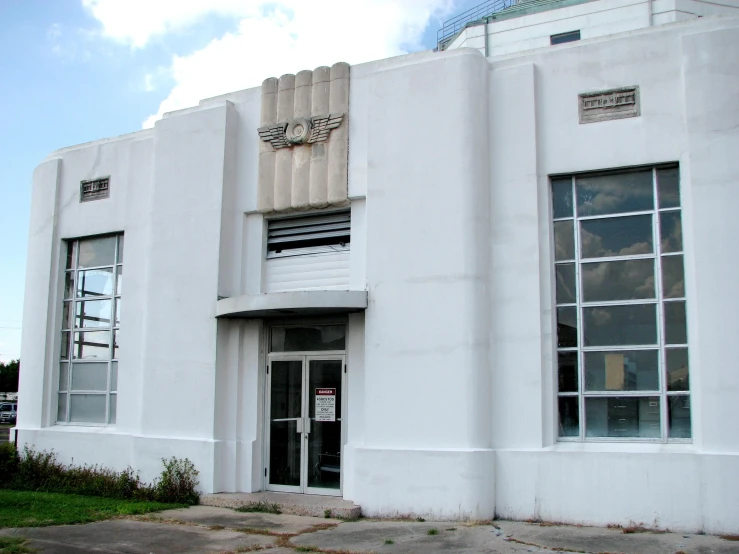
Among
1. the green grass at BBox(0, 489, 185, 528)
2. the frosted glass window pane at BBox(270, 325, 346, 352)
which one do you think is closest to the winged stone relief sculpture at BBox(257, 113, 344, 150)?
the frosted glass window pane at BBox(270, 325, 346, 352)

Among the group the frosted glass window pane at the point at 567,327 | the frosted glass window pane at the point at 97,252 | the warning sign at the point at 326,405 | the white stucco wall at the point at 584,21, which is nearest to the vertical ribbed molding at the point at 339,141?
the warning sign at the point at 326,405

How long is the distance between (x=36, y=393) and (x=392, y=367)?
24.3 ft

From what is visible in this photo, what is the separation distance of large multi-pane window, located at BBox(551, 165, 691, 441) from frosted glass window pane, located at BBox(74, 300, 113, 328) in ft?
26.9

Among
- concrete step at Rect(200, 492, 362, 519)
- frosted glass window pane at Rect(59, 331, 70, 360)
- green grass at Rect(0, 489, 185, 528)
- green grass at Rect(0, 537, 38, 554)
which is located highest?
frosted glass window pane at Rect(59, 331, 70, 360)

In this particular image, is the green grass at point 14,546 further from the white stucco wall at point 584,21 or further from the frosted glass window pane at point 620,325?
the white stucco wall at point 584,21

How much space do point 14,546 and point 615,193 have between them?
8.57 meters

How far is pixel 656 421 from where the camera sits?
9.70 metres

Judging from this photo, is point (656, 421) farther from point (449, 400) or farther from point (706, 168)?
point (706, 168)

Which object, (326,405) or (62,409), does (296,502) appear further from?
(62,409)

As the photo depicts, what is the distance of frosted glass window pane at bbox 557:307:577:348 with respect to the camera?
10258 millimetres

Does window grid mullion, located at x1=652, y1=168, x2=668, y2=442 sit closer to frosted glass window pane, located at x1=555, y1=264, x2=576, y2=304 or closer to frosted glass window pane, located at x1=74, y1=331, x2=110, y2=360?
frosted glass window pane, located at x1=555, y1=264, x2=576, y2=304

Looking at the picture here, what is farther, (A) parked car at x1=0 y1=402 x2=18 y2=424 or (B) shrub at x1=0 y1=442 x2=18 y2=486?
(A) parked car at x1=0 y1=402 x2=18 y2=424

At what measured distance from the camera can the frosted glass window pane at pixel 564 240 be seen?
34.2 ft

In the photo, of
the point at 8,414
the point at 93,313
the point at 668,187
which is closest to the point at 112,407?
the point at 93,313
